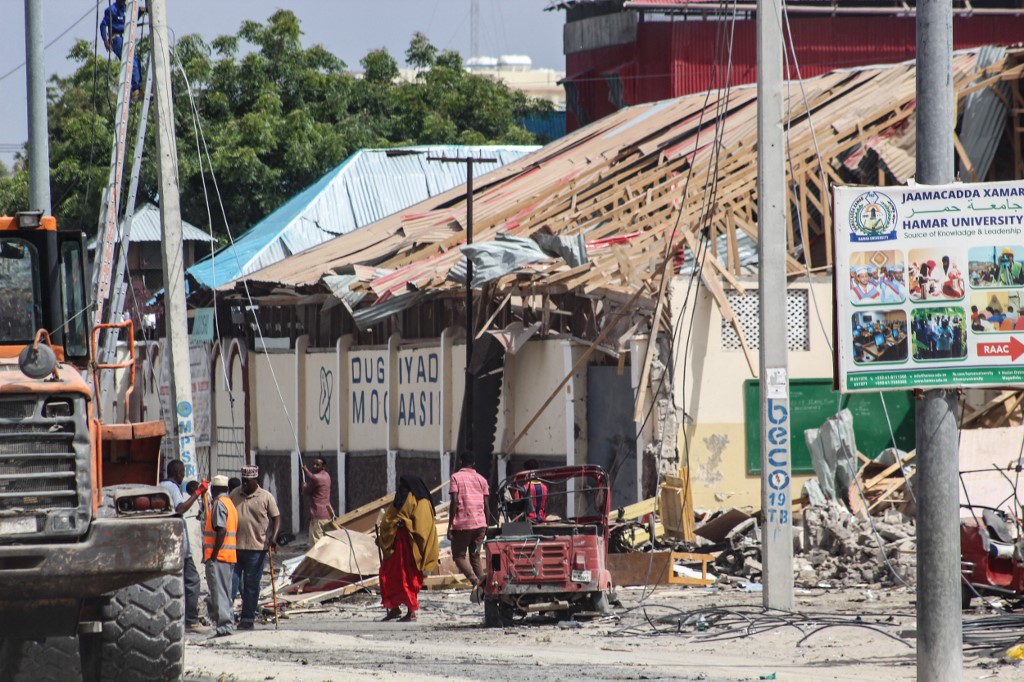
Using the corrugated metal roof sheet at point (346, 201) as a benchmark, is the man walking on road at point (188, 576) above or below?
below

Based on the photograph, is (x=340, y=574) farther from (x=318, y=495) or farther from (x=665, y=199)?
(x=665, y=199)

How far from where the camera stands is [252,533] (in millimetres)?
15219

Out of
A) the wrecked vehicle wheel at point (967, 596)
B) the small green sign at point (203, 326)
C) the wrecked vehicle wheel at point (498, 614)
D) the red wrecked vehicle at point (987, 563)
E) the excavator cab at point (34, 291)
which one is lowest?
the wrecked vehicle wheel at point (498, 614)

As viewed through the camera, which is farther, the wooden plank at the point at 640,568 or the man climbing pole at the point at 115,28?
the man climbing pole at the point at 115,28

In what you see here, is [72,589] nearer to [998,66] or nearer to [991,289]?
[991,289]

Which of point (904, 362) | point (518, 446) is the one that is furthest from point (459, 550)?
point (904, 362)

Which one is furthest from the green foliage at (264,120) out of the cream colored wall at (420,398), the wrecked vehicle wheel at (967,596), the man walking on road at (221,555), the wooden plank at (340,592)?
the wrecked vehicle wheel at (967,596)

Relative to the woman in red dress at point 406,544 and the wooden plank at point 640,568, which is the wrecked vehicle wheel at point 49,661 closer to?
the woman in red dress at point 406,544

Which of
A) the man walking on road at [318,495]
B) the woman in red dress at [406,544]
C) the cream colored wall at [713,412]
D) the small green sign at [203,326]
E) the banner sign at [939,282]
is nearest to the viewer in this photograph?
the banner sign at [939,282]

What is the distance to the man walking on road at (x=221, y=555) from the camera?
49.1 ft

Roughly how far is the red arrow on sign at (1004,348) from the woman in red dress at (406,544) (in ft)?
26.1

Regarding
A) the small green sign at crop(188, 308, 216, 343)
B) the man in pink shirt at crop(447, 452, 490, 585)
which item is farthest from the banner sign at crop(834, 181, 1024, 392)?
the small green sign at crop(188, 308, 216, 343)

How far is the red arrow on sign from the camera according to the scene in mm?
9219

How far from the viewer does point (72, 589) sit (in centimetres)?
812
